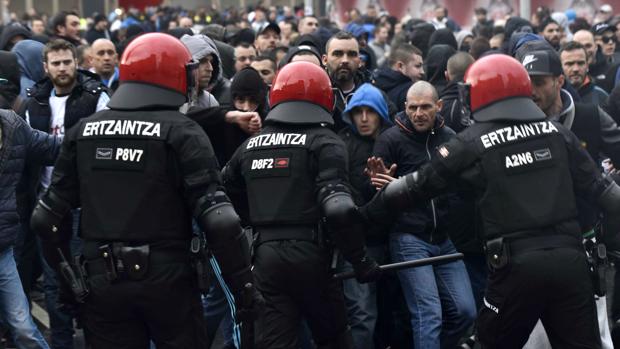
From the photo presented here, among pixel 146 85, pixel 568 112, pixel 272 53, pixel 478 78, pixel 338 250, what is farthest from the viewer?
pixel 272 53

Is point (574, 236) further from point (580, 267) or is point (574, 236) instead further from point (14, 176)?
point (14, 176)

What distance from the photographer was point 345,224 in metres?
5.89

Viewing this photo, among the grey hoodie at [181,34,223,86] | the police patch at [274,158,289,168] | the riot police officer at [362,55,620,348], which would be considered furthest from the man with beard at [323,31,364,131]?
the riot police officer at [362,55,620,348]

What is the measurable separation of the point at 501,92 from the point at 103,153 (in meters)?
1.99

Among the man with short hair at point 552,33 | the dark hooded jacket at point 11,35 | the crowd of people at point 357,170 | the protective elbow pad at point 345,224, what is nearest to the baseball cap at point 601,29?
the man with short hair at point 552,33

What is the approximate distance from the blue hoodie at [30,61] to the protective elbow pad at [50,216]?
409 cm

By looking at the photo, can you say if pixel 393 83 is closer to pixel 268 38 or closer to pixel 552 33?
pixel 268 38

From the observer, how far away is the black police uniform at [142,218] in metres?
5.23

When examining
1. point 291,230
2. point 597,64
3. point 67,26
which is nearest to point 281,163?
point 291,230

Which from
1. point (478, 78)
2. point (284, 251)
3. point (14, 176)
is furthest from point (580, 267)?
point (14, 176)

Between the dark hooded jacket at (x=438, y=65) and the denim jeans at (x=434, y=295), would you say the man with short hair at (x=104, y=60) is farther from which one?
the denim jeans at (x=434, y=295)

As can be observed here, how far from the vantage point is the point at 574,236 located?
220 inches

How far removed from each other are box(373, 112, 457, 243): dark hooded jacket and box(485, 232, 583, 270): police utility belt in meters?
1.49

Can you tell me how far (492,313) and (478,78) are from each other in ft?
3.88
